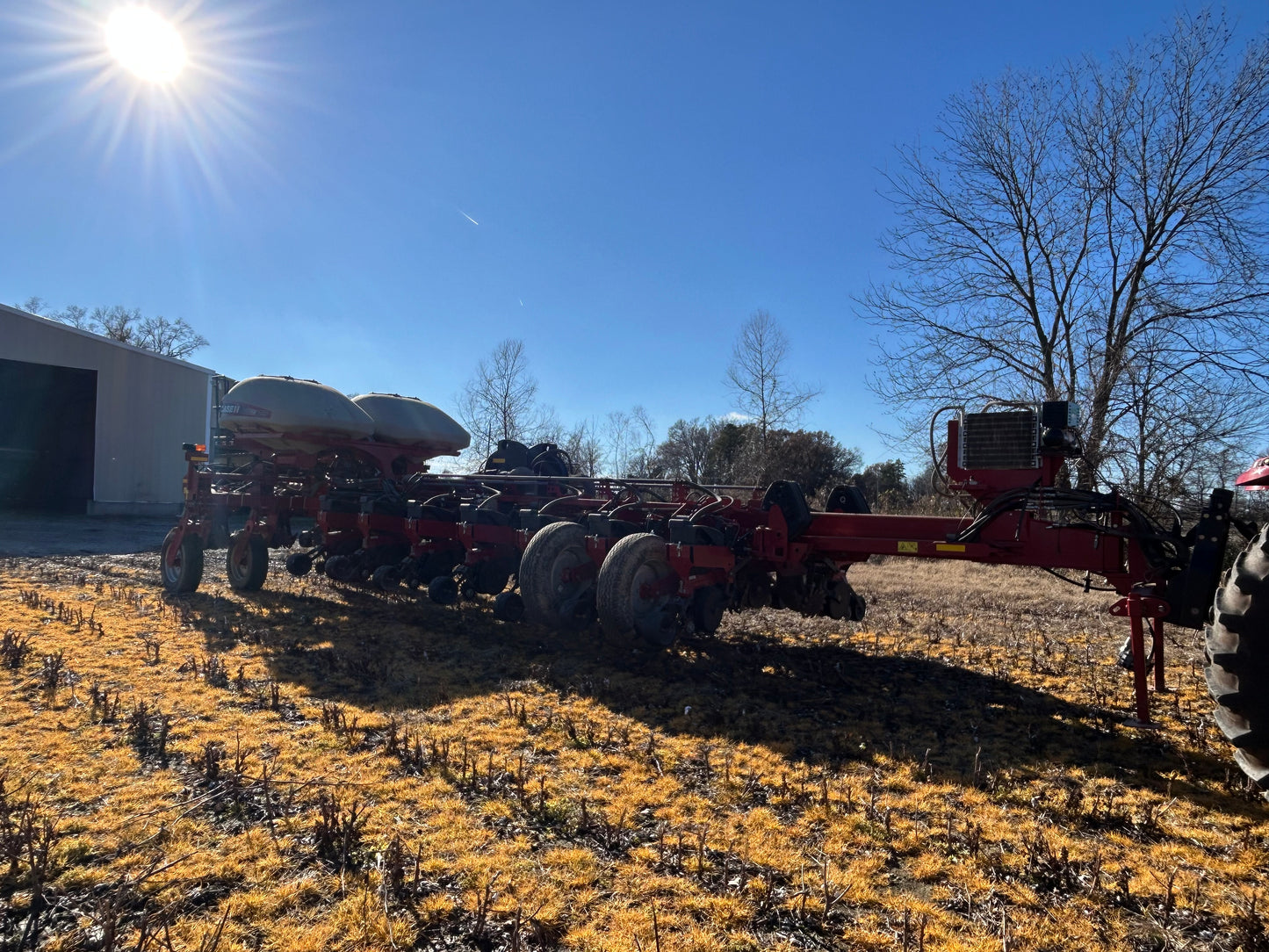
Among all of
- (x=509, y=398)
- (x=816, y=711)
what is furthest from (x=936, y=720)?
(x=509, y=398)

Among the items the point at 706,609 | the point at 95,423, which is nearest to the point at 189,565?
the point at 706,609

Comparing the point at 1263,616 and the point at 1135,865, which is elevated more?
the point at 1263,616

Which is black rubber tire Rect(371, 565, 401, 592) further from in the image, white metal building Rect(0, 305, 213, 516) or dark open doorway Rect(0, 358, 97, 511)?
dark open doorway Rect(0, 358, 97, 511)

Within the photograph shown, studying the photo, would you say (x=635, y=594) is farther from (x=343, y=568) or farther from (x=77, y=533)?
(x=77, y=533)

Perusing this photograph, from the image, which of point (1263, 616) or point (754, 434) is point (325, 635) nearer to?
point (1263, 616)

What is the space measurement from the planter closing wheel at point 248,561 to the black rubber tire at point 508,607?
4550 millimetres

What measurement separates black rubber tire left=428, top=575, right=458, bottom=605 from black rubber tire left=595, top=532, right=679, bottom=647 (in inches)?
114

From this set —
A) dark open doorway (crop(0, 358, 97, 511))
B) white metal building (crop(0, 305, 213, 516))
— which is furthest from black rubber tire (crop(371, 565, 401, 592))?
dark open doorway (crop(0, 358, 97, 511))

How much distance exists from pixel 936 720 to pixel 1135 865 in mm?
1995

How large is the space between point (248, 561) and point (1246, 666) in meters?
10.5

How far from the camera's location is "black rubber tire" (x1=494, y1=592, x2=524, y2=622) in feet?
24.0

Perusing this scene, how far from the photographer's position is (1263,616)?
312 cm

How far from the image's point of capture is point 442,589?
8453mm

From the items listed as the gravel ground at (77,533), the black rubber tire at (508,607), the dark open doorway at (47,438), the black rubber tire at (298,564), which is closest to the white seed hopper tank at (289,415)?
the black rubber tire at (298,564)
